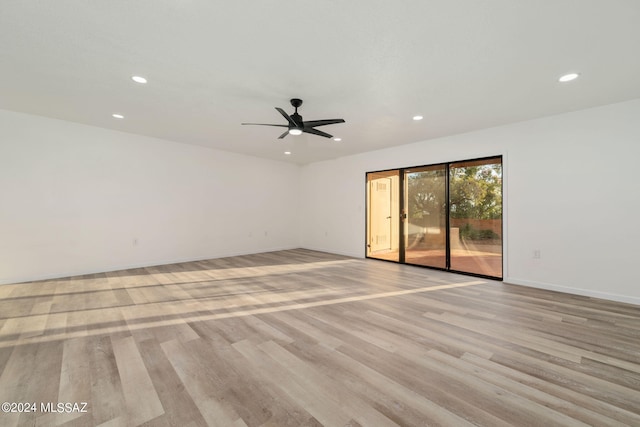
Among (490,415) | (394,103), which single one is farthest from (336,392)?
(394,103)

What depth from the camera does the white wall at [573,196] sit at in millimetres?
3354

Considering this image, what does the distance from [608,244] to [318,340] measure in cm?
426

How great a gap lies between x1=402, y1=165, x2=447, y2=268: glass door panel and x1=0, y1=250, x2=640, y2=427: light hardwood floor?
63.2 inches

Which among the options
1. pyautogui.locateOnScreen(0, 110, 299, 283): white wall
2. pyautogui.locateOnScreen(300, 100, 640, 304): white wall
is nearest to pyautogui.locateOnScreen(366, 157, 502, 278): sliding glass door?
pyautogui.locateOnScreen(300, 100, 640, 304): white wall

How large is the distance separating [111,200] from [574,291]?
808cm

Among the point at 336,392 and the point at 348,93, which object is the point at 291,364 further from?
the point at 348,93

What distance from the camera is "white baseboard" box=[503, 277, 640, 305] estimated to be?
10.9 feet

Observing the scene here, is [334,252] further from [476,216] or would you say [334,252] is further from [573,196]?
[573,196]

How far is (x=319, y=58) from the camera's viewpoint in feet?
8.02

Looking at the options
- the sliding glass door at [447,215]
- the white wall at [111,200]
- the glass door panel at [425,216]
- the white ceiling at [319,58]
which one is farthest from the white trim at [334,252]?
the white ceiling at [319,58]

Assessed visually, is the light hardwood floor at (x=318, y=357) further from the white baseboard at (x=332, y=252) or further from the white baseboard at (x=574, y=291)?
the white baseboard at (x=332, y=252)

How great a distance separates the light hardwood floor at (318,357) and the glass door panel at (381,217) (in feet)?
9.01

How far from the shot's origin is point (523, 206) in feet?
13.5

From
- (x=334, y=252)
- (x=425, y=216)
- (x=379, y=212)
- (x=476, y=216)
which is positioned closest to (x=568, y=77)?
(x=476, y=216)
